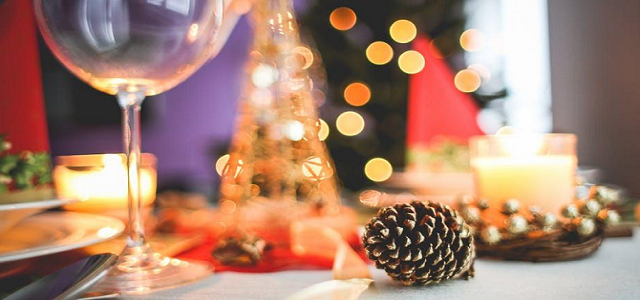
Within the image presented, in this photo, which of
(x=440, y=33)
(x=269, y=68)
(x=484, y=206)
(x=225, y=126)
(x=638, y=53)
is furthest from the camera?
(x=225, y=126)

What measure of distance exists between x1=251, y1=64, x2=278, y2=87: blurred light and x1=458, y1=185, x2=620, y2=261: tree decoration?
32cm

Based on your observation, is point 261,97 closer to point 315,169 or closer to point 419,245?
point 315,169

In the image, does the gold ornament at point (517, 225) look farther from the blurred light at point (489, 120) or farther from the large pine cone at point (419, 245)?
the blurred light at point (489, 120)

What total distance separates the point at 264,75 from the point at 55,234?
362mm

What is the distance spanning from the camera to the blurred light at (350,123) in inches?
102

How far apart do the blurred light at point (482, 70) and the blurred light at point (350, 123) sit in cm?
81

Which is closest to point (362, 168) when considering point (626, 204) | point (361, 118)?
point (361, 118)

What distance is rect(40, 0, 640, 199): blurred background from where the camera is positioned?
76.8 inches

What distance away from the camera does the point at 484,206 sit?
606mm

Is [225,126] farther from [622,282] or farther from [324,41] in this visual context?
[622,282]

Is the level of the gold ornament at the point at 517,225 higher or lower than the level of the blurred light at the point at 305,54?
lower

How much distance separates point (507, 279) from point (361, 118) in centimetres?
212

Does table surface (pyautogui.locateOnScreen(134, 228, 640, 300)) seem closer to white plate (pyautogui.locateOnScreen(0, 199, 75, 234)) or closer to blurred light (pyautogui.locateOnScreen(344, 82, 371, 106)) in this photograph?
white plate (pyautogui.locateOnScreen(0, 199, 75, 234))

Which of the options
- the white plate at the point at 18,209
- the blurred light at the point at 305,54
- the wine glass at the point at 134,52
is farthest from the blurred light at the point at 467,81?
the white plate at the point at 18,209
